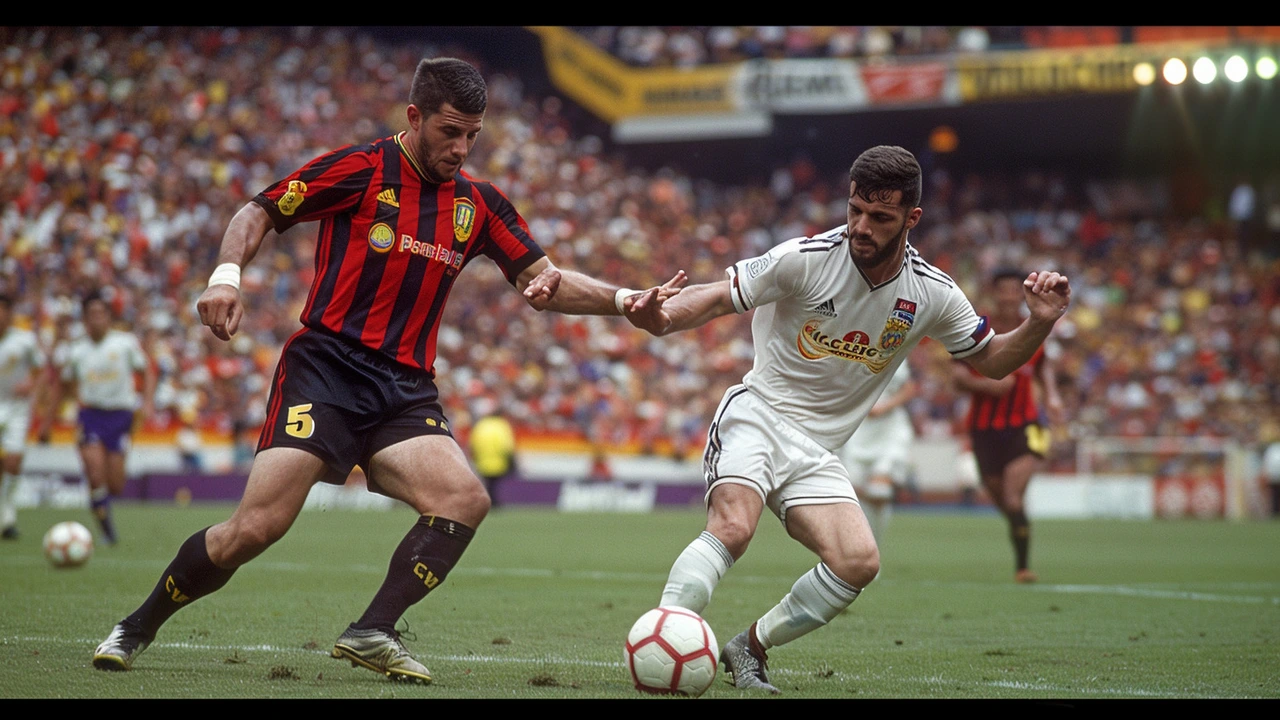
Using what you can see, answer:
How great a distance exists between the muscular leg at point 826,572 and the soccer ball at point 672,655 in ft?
1.92

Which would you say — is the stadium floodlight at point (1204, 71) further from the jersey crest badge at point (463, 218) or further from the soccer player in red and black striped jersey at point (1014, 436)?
the jersey crest badge at point (463, 218)

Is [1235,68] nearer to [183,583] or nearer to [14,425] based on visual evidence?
[14,425]

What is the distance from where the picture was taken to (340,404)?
5.25 m

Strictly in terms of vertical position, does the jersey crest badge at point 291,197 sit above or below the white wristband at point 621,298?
above

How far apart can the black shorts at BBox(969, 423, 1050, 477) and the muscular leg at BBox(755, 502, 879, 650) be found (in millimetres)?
6289

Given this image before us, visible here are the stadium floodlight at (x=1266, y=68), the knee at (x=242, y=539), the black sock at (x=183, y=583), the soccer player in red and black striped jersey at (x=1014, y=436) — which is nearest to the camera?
the knee at (x=242, y=539)

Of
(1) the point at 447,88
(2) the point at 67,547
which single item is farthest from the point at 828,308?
(2) the point at 67,547

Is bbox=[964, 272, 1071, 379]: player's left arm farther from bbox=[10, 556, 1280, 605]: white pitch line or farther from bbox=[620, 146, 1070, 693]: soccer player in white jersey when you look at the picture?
bbox=[10, 556, 1280, 605]: white pitch line

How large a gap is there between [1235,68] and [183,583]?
19.6 meters

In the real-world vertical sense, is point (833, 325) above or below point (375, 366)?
above

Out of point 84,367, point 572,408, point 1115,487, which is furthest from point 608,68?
point 84,367

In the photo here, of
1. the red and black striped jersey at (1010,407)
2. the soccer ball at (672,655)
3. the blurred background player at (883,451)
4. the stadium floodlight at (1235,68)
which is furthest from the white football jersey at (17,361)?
the stadium floodlight at (1235,68)

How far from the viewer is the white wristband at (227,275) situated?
4.98 meters
